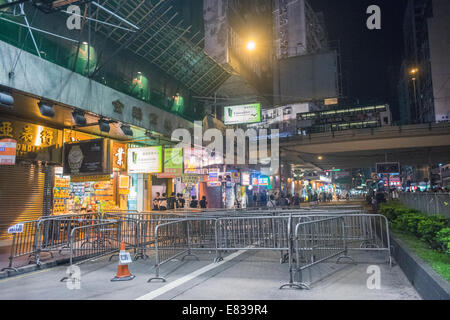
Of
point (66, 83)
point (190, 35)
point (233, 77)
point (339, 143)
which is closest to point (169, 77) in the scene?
point (190, 35)

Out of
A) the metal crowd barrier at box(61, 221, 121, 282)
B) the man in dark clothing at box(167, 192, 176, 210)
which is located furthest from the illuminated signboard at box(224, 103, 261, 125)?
the metal crowd barrier at box(61, 221, 121, 282)

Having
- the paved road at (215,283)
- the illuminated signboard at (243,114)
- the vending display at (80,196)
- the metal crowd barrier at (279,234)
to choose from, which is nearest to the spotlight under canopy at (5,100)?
the paved road at (215,283)

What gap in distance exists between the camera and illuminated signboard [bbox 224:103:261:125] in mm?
21016

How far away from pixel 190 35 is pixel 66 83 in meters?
8.64

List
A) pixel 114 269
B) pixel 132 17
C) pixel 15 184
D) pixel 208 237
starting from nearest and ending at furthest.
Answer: pixel 114 269
pixel 208 237
pixel 15 184
pixel 132 17

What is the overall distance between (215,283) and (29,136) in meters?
10.0

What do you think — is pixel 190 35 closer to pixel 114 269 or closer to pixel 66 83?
pixel 66 83

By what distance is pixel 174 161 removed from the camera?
17.3 m

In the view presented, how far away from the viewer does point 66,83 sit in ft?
37.6

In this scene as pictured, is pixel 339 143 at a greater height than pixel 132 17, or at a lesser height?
lesser

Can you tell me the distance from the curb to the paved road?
6.4 inches

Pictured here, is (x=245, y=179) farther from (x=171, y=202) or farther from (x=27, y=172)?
(x=27, y=172)

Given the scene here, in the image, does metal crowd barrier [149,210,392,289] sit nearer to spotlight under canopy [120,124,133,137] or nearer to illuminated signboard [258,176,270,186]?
spotlight under canopy [120,124,133,137]

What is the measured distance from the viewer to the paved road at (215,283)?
5.71 m
